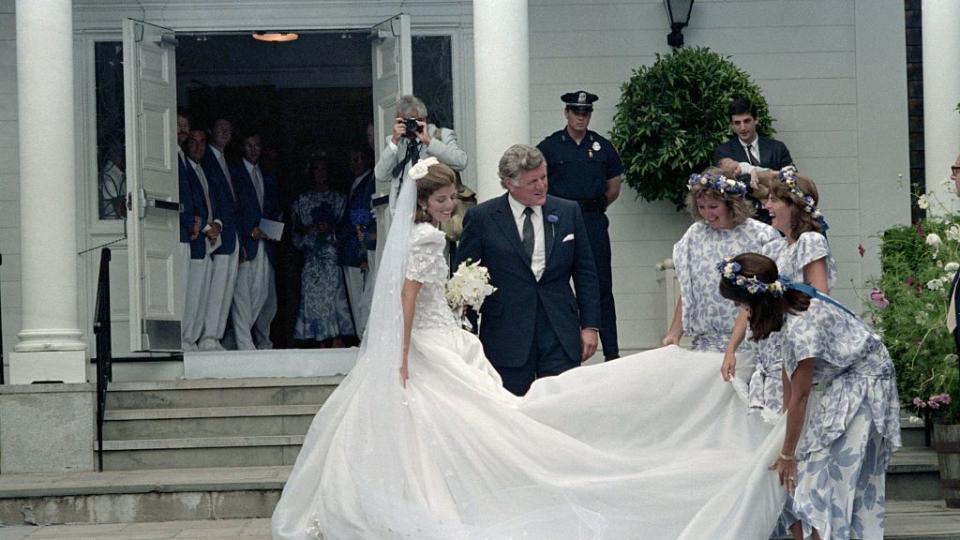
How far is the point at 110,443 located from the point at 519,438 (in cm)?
345

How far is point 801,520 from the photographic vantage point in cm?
688

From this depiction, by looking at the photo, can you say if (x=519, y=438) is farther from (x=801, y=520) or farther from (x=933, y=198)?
(x=933, y=198)

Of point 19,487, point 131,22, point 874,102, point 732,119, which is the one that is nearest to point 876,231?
point 874,102

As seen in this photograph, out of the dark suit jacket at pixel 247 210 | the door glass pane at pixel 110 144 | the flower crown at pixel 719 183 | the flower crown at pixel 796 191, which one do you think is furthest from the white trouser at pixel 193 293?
the flower crown at pixel 796 191

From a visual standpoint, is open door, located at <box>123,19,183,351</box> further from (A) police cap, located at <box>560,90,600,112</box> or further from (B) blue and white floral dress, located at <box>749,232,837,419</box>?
(B) blue and white floral dress, located at <box>749,232,837,419</box>

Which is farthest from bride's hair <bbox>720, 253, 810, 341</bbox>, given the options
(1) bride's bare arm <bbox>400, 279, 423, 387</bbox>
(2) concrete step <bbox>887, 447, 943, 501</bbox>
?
(2) concrete step <bbox>887, 447, 943, 501</bbox>

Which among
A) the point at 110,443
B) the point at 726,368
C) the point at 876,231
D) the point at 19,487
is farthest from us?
the point at 876,231

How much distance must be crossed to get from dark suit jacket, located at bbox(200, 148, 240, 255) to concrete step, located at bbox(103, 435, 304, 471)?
3.29 metres

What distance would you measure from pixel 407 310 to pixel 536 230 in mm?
1006

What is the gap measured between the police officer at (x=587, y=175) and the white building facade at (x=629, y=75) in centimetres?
163

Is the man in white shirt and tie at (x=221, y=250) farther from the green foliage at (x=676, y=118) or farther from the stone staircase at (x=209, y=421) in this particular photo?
the green foliage at (x=676, y=118)

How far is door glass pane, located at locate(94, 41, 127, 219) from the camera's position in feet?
40.3

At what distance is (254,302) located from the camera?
13.3m

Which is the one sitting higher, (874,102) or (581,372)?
(874,102)
